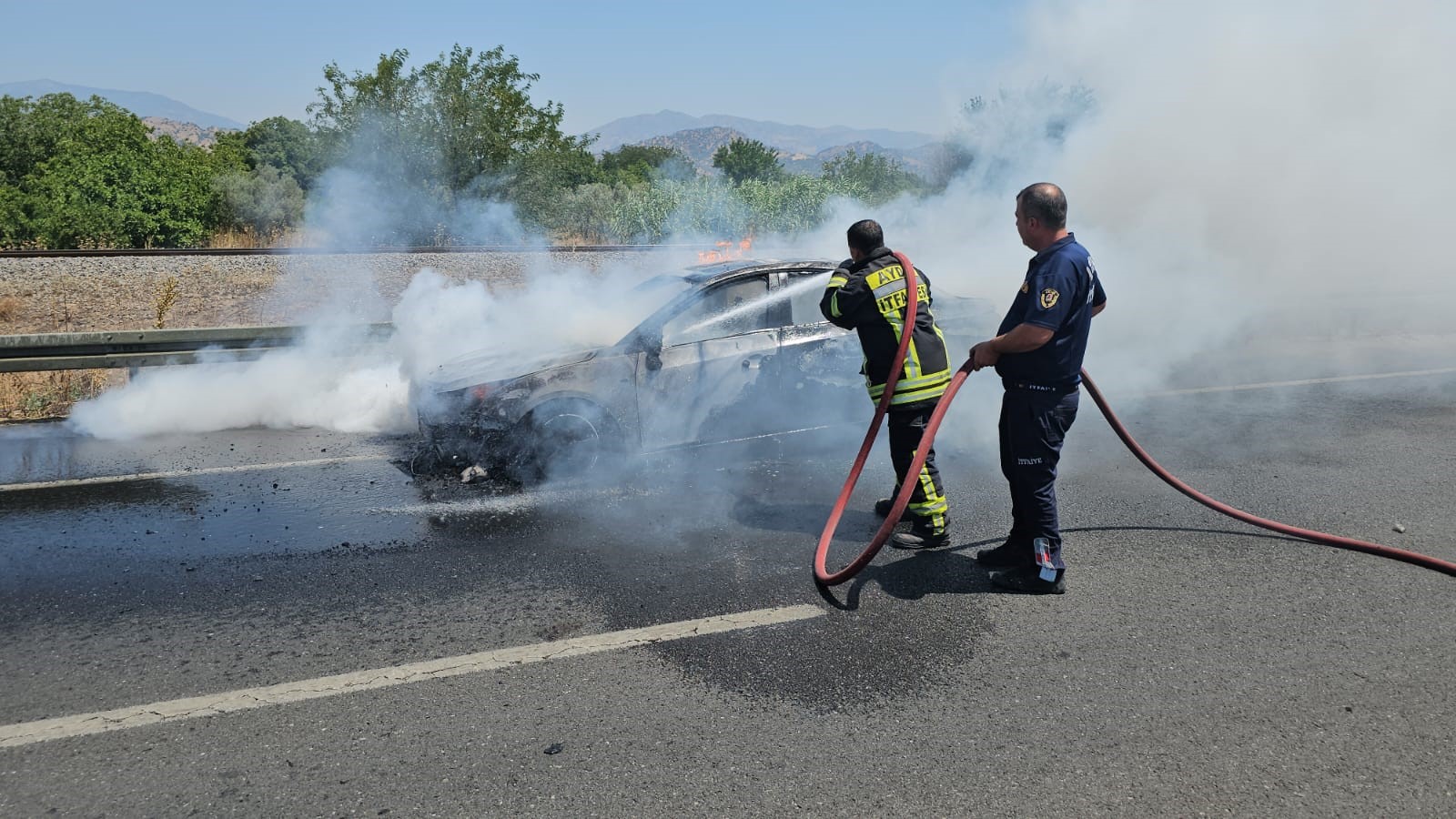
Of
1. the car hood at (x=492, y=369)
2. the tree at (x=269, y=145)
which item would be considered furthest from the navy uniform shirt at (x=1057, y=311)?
the tree at (x=269, y=145)

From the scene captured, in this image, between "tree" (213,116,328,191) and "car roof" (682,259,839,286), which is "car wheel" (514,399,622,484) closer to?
"car roof" (682,259,839,286)

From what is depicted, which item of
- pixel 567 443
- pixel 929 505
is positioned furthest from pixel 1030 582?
pixel 567 443

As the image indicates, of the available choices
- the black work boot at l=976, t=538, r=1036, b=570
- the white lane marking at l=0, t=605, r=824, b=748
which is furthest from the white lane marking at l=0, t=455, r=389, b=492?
the black work boot at l=976, t=538, r=1036, b=570

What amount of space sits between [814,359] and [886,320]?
2.00 m

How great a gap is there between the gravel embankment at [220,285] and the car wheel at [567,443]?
7.73 m

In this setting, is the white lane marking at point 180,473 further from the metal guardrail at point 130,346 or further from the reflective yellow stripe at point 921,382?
the reflective yellow stripe at point 921,382

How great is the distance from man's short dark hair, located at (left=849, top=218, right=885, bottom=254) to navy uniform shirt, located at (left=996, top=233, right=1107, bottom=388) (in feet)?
3.09

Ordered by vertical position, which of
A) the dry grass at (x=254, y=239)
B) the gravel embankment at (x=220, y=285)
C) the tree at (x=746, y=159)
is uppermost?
the tree at (x=746, y=159)

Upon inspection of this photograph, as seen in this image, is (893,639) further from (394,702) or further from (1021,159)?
(1021,159)

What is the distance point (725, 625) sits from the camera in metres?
4.10

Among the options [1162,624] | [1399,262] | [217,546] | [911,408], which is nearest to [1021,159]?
[1399,262]

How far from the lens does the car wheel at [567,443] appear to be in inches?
248

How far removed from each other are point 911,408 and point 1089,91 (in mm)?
11459

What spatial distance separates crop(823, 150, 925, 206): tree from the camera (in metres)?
19.2
